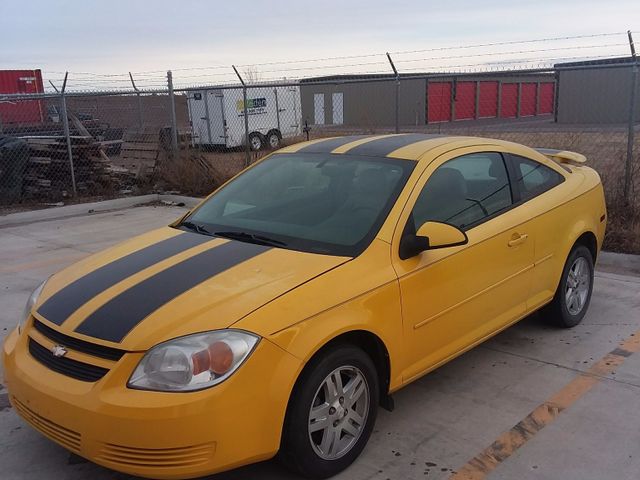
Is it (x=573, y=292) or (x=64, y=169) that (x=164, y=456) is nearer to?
(x=573, y=292)

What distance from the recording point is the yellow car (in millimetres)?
2447

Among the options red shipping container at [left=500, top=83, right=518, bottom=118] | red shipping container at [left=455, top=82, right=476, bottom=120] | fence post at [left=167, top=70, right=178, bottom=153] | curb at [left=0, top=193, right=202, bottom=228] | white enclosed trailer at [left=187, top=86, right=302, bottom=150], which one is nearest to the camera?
curb at [left=0, top=193, right=202, bottom=228]

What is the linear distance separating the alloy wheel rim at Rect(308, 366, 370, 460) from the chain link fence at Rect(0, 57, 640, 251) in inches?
187

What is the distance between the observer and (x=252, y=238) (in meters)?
3.37

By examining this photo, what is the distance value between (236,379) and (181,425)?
0.27 meters

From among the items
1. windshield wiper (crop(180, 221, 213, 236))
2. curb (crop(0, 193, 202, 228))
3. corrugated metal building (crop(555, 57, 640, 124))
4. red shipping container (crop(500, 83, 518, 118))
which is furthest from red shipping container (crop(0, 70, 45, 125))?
red shipping container (crop(500, 83, 518, 118))

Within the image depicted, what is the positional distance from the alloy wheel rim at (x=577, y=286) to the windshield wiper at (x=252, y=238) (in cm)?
244

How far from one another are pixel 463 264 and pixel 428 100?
32185 millimetres

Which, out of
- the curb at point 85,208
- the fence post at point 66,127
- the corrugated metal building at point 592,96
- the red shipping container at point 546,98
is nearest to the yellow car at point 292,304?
the curb at point 85,208

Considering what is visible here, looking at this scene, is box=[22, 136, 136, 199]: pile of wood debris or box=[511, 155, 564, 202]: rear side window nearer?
box=[511, 155, 564, 202]: rear side window

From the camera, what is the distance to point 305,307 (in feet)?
8.81

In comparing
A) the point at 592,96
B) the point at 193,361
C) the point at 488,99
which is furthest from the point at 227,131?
the point at 488,99

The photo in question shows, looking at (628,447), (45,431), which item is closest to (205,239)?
(45,431)

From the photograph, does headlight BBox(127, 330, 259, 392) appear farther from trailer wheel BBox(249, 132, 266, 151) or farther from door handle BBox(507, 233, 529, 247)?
trailer wheel BBox(249, 132, 266, 151)
